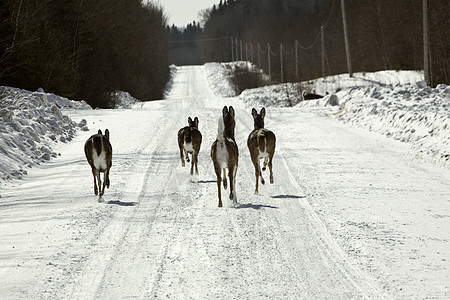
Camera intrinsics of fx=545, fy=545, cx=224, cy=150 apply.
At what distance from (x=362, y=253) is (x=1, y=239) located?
4748mm

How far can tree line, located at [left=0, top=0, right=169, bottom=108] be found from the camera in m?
22.2

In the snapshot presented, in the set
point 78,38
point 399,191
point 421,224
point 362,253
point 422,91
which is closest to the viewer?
point 362,253

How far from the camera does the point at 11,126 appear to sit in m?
14.7

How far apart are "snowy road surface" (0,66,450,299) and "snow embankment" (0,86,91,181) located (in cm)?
51

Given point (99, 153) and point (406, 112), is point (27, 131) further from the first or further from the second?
point (406, 112)

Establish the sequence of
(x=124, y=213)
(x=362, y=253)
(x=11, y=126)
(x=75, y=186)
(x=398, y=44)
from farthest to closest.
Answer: (x=398, y=44), (x=11, y=126), (x=75, y=186), (x=124, y=213), (x=362, y=253)

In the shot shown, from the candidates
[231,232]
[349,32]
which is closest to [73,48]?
[231,232]

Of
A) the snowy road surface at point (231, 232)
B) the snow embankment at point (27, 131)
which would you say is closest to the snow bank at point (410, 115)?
the snowy road surface at point (231, 232)

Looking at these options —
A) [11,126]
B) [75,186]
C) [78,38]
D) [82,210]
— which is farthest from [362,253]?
[78,38]

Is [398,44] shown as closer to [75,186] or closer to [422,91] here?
[422,91]

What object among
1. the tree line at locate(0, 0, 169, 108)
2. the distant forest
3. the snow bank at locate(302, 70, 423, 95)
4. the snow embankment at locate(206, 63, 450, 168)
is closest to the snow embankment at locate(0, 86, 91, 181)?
the tree line at locate(0, 0, 169, 108)

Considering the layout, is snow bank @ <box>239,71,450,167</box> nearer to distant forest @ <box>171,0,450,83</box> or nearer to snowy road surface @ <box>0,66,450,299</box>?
snowy road surface @ <box>0,66,450,299</box>

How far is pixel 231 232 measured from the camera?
24.6 feet

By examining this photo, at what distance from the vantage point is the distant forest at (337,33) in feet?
143
